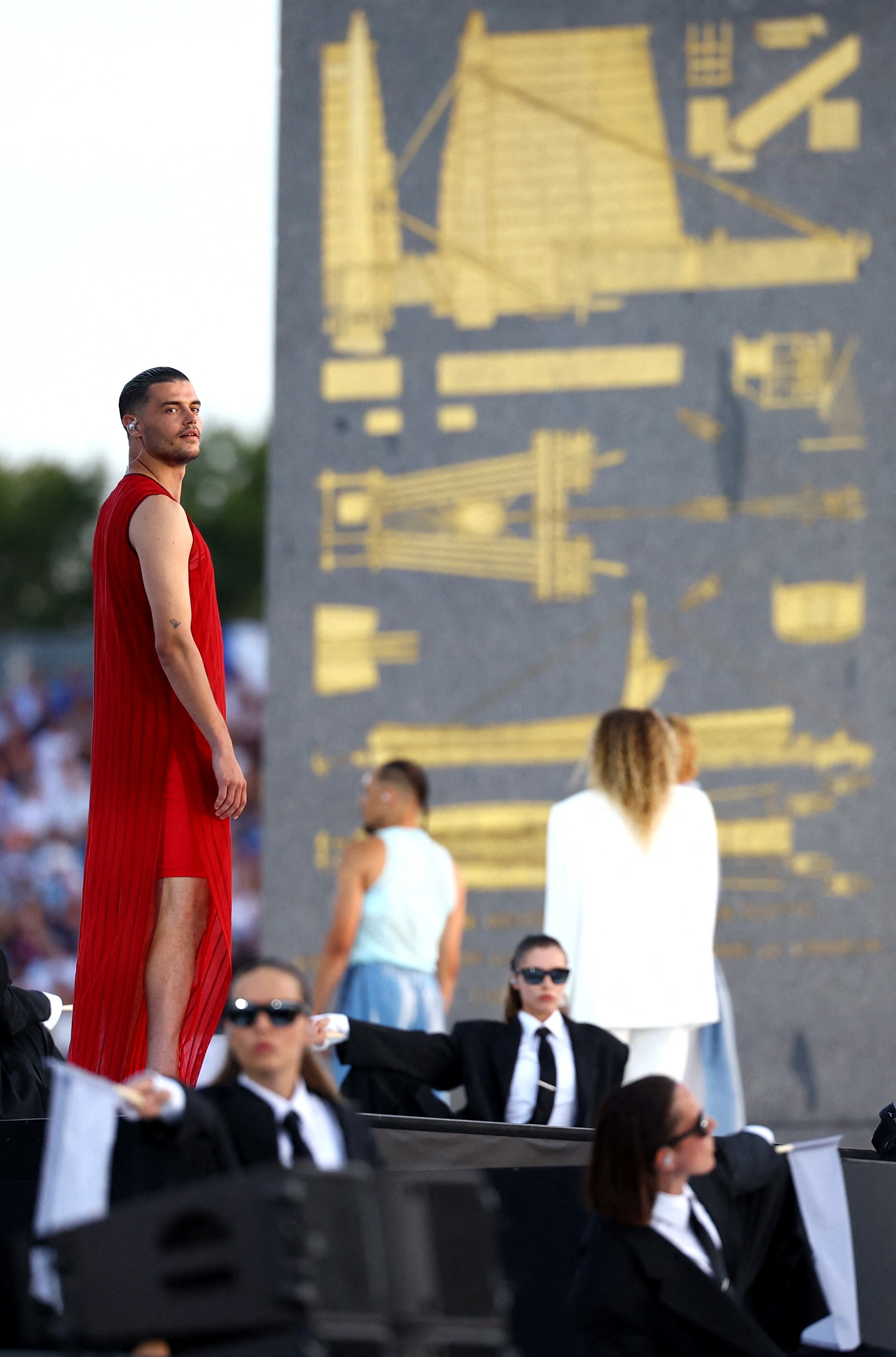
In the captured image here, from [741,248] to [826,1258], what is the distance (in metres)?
5.80

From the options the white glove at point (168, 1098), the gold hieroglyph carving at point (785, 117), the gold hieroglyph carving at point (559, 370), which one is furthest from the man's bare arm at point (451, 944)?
the gold hieroglyph carving at point (785, 117)

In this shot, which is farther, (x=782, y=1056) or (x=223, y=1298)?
(x=782, y=1056)

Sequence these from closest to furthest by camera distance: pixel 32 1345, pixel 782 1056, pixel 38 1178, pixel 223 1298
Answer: pixel 223 1298 → pixel 32 1345 → pixel 38 1178 → pixel 782 1056

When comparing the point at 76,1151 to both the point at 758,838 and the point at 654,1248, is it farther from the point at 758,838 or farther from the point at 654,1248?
Result: the point at 758,838

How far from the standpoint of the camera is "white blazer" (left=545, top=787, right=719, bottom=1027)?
600 centimetres

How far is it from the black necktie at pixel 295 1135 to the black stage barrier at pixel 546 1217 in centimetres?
83

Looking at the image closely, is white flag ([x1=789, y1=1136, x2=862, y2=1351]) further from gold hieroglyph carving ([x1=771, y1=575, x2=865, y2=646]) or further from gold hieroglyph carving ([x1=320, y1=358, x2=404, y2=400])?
gold hieroglyph carving ([x1=320, y1=358, x2=404, y2=400])

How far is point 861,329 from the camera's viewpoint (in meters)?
8.84

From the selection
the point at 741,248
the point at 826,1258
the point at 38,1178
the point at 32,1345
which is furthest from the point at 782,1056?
the point at 32,1345

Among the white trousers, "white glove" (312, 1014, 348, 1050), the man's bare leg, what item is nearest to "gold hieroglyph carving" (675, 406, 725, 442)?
the white trousers

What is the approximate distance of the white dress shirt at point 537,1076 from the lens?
5289 mm

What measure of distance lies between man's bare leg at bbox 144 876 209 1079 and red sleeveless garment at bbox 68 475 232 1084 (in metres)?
0.02

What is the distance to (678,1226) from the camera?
3891mm

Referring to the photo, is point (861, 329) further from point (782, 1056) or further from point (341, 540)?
point (782, 1056)
